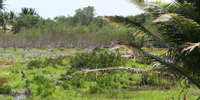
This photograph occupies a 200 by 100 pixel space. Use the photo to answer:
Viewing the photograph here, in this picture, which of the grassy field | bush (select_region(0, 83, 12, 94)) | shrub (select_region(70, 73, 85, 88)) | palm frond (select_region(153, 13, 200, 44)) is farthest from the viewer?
shrub (select_region(70, 73, 85, 88))

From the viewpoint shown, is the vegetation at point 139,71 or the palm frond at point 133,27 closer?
the vegetation at point 139,71

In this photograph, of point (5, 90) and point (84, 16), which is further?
point (84, 16)

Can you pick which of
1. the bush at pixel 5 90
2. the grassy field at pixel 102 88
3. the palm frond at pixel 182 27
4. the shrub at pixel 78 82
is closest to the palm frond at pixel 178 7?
the palm frond at pixel 182 27

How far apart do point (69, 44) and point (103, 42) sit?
459 inches

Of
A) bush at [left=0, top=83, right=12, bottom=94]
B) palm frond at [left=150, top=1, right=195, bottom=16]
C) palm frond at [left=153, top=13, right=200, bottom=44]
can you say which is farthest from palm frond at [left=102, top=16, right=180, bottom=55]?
bush at [left=0, top=83, right=12, bottom=94]

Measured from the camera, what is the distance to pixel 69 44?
2790 inches

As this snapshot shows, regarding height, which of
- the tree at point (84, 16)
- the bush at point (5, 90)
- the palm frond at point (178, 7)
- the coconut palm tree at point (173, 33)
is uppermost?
the tree at point (84, 16)

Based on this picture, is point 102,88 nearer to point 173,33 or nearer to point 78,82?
point 78,82

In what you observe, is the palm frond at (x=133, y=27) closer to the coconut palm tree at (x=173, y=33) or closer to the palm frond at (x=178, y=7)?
the coconut palm tree at (x=173, y=33)

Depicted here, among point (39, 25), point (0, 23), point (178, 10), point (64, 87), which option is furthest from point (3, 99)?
point (0, 23)

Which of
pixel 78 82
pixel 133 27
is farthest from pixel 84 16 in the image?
pixel 133 27

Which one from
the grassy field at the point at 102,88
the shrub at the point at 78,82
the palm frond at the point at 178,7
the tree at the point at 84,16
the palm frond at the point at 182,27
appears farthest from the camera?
the tree at the point at 84,16

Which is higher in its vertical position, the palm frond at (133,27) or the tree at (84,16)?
the tree at (84,16)

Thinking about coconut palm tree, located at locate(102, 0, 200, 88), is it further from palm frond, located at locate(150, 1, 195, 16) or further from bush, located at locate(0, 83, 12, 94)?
bush, located at locate(0, 83, 12, 94)
